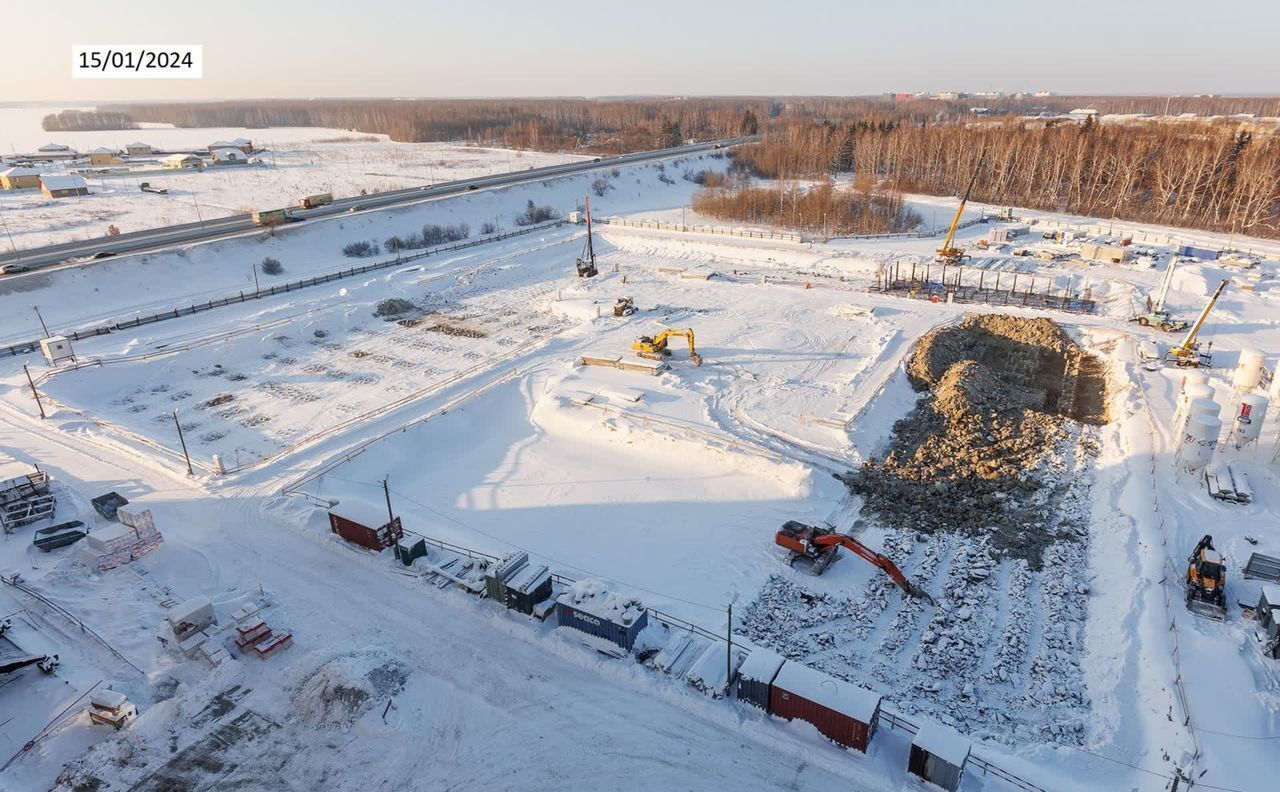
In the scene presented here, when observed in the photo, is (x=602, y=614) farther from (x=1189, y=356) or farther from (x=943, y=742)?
(x=1189, y=356)

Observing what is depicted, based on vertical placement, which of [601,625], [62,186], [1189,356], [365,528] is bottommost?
[601,625]

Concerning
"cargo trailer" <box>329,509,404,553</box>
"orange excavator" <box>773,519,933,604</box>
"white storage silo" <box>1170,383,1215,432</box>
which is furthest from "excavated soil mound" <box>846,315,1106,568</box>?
"cargo trailer" <box>329,509,404,553</box>

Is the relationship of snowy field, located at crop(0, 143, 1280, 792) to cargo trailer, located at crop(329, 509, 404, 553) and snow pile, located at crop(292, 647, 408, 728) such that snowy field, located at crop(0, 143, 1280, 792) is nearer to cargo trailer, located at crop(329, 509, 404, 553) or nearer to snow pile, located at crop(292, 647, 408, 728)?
snow pile, located at crop(292, 647, 408, 728)

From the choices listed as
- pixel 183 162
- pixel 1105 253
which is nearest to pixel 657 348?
pixel 1105 253

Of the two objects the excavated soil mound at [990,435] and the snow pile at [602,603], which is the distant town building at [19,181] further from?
the excavated soil mound at [990,435]

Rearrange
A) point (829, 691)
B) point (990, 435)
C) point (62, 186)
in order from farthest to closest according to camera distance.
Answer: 1. point (62, 186)
2. point (990, 435)
3. point (829, 691)

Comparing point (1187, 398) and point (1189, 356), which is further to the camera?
point (1189, 356)
